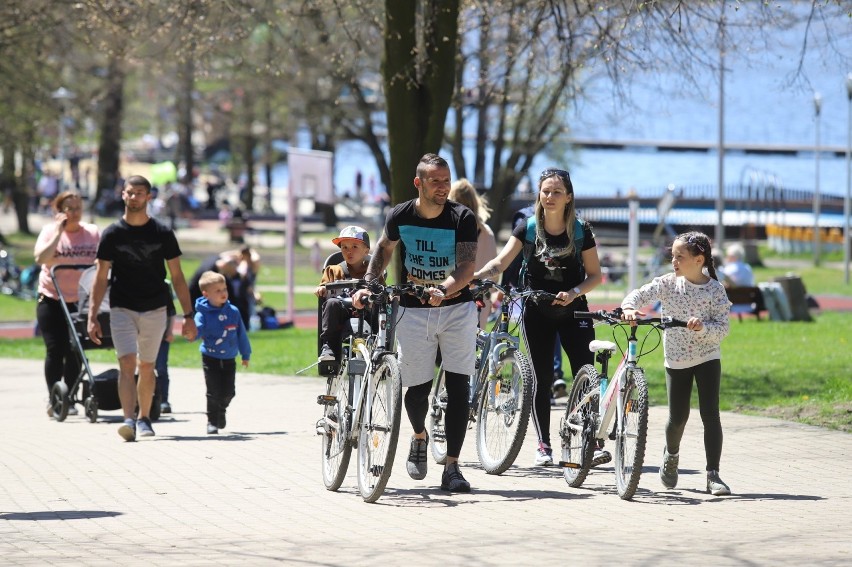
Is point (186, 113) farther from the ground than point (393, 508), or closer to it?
farther from the ground

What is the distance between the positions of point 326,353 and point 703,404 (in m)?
2.27

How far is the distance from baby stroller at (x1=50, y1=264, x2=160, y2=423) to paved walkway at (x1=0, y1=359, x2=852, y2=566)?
0.81 m

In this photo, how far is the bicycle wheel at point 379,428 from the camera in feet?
26.5

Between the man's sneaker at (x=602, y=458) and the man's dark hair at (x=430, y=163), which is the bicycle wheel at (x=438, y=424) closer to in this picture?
the man's sneaker at (x=602, y=458)

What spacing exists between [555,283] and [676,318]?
1.14 metres

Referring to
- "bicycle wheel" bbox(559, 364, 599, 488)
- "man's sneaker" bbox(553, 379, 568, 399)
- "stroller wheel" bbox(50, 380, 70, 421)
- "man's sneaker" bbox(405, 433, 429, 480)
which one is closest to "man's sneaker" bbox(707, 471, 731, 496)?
"bicycle wheel" bbox(559, 364, 599, 488)

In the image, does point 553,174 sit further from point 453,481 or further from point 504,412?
point 453,481

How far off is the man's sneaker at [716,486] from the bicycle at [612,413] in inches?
20.3

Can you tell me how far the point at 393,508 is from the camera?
8.18 meters

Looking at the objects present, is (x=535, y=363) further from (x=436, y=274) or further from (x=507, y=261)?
(x=436, y=274)

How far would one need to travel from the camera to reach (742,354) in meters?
18.1

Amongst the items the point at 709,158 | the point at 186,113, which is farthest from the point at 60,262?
the point at 709,158

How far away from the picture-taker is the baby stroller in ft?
40.7

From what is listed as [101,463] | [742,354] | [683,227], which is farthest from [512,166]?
[101,463]
